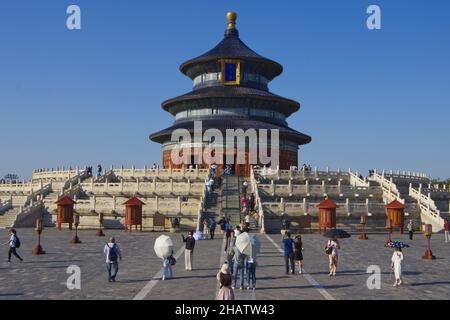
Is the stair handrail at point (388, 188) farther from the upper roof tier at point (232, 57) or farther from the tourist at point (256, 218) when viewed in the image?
the upper roof tier at point (232, 57)

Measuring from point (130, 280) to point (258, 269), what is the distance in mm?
4992

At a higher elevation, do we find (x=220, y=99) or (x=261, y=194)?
(x=220, y=99)

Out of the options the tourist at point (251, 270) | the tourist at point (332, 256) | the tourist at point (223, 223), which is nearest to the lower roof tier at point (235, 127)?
the tourist at point (223, 223)

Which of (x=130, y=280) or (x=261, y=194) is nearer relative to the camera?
(x=130, y=280)

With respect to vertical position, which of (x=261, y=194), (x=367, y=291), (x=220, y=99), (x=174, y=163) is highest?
(x=220, y=99)

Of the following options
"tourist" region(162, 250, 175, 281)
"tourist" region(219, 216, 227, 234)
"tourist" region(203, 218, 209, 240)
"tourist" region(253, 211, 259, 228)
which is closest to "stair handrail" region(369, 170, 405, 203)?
"tourist" region(253, 211, 259, 228)

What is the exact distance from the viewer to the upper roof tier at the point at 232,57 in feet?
222

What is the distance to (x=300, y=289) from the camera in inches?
612

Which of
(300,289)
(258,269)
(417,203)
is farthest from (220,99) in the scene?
(300,289)

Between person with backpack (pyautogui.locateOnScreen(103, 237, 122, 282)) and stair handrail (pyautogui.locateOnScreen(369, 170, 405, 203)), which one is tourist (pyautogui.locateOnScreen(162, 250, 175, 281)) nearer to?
person with backpack (pyautogui.locateOnScreen(103, 237, 122, 282))
